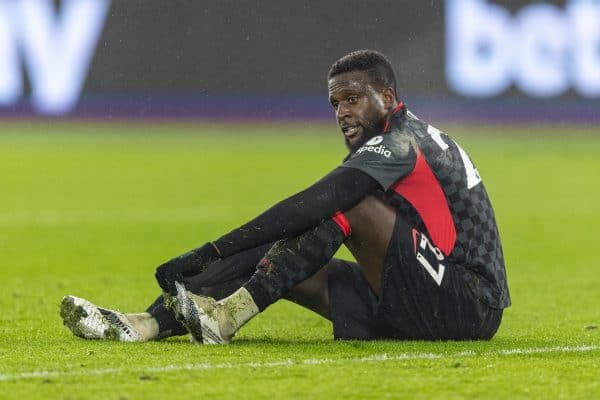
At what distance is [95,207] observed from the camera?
1427 centimetres

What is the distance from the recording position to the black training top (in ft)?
17.8

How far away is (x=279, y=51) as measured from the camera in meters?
23.0

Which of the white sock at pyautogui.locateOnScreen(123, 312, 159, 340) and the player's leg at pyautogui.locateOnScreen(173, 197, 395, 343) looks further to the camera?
the white sock at pyautogui.locateOnScreen(123, 312, 159, 340)

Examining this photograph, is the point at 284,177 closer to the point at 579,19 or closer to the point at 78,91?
the point at 78,91

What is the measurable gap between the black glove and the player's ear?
1048 millimetres

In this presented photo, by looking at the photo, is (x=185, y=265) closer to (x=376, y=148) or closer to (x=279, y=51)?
(x=376, y=148)

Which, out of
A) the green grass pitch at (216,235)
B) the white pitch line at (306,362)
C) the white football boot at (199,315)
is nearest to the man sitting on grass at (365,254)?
the white football boot at (199,315)

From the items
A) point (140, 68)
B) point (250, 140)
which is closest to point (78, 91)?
point (140, 68)

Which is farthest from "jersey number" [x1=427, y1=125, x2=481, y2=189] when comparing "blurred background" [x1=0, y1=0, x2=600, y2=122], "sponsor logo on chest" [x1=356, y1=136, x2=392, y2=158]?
"blurred background" [x1=0, y1=0, x2=600, y2=122]

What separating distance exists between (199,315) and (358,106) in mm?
1165

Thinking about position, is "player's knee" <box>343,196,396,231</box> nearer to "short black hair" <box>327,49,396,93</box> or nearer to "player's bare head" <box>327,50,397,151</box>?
"player's bare head" <box>327,50,397,151</box>

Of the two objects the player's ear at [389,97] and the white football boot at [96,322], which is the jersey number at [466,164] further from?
the white football boot at [96,322]

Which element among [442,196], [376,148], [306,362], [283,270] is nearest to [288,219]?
[283,270]

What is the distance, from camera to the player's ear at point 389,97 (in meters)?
5.83
